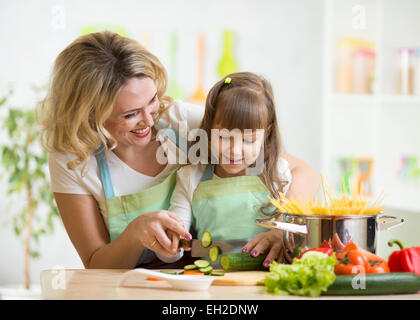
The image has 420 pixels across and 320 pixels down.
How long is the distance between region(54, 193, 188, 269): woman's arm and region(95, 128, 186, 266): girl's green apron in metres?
0.06

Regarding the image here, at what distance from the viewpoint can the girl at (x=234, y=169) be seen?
65.6 inches

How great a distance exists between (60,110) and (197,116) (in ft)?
1.54

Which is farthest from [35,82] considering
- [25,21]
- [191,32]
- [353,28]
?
[353,28]

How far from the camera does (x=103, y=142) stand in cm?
180

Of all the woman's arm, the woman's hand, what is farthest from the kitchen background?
the woman's hand

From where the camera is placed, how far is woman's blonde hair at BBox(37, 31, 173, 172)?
5.65 feet

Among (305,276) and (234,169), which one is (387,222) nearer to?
(305,276)

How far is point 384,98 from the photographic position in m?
3.85

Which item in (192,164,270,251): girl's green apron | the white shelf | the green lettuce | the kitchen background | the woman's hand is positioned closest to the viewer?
the green lettuce

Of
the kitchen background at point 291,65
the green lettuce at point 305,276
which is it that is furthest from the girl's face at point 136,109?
the kitchen background at point 291,65

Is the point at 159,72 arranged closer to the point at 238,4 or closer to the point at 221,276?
the point at 221,276

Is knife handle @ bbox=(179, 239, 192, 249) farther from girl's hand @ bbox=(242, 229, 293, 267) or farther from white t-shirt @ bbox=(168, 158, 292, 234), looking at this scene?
white t-shirt @ bbox=(168, 158, 292, 234)

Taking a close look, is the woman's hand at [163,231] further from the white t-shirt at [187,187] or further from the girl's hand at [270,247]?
the white t-shirt at [187,187]

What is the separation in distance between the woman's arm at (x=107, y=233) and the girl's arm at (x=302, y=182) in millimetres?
504
